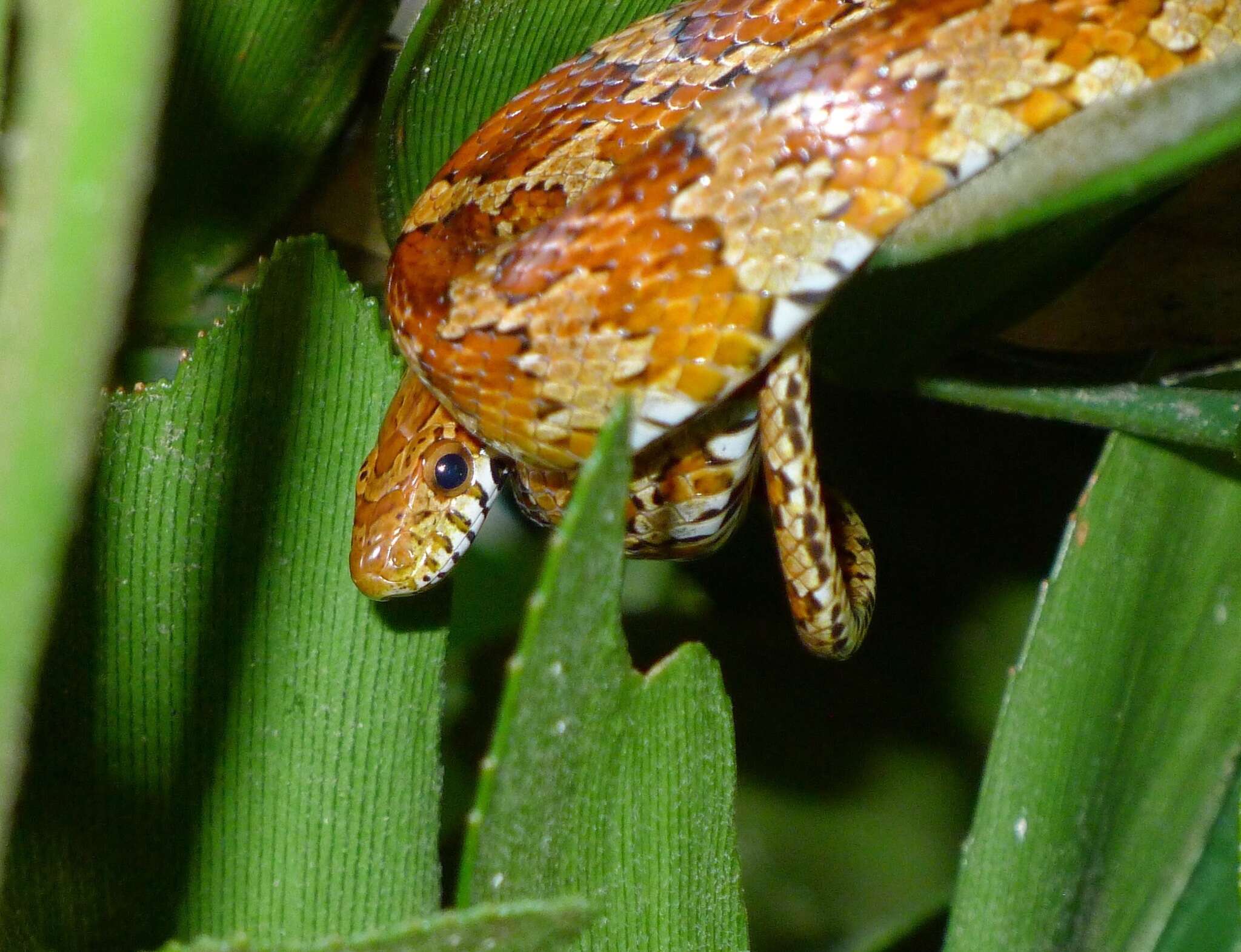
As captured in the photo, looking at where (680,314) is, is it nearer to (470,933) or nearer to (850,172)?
(850,172)

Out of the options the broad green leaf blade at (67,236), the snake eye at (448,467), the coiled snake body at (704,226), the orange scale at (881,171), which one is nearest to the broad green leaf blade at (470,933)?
the broad green leaf blade at (67,236)

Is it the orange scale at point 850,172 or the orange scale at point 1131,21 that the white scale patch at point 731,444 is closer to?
the orange scale at point 850,172

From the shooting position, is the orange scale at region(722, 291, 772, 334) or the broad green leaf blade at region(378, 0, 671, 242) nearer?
the orange scale at region(722, 291, 772, 334)

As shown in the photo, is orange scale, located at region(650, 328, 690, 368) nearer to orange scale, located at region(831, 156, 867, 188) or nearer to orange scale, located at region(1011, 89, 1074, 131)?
orange scale, located at region(831, 156, 867, 188)

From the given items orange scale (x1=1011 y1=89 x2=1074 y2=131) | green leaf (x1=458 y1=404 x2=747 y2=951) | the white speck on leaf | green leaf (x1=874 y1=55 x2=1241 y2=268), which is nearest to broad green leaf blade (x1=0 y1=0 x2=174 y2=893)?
green leaf (x1=458 y1=404 x2=747 y2=951)

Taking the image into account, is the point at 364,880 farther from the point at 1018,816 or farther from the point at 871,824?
the point at 871,824

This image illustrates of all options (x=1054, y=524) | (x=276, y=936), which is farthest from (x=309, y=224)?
(x=1054, y=524)
